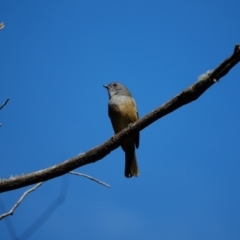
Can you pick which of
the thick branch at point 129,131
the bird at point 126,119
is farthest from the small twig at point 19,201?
the bird at point 126,119

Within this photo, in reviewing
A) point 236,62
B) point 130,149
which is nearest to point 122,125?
point 130,149

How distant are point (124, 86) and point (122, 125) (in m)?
1.37

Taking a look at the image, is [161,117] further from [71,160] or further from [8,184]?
[8,184]

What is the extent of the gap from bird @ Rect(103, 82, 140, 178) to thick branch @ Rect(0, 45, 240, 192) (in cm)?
291

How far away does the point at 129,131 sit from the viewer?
10.3ft

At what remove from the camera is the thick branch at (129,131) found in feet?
8.73

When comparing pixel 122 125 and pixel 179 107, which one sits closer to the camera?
pixel 179 107

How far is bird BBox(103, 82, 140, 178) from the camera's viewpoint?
245 inches

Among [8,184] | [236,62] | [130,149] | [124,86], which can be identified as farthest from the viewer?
[124,86]

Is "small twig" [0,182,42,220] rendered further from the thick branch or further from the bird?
the bird

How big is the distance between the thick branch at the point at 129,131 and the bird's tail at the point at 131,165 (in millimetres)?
2996

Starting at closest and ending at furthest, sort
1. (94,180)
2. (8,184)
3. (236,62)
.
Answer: (236,62) < (8,184) < (94,180)

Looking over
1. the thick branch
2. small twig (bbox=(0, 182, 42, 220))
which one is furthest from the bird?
small twig (bbox=(0, 182, 42, 220))

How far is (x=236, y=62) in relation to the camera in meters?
2.59
